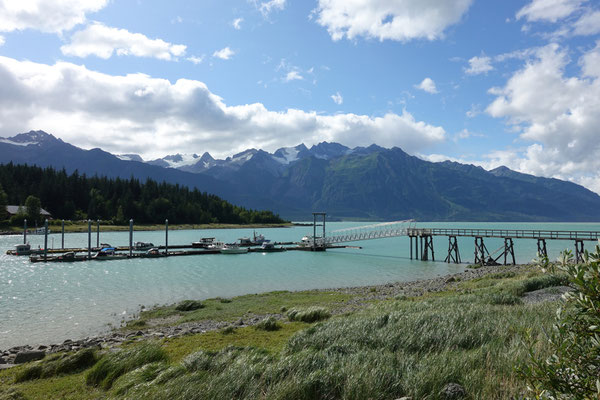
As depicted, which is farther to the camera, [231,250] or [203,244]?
[203,244]

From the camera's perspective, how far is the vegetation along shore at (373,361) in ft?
14.2

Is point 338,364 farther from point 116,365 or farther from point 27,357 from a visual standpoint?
point 27,357

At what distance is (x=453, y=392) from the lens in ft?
24.6

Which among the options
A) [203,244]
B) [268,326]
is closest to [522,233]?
[268,326]

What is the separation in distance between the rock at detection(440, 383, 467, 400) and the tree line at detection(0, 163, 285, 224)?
145358 millimetres

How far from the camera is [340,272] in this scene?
5000cm

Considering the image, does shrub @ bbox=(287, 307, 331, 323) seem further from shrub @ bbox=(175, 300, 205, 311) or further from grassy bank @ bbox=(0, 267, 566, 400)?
shrub @ bbox=(175, 300, 205, 311)

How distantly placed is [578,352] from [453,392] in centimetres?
391

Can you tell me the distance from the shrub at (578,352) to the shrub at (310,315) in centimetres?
1636

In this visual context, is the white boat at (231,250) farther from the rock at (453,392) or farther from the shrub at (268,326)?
the rock at (453,392)

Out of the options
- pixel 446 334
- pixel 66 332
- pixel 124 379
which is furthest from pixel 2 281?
pixel 446 334

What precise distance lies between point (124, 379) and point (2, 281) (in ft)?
131

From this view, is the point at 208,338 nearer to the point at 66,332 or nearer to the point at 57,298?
the point at 66,332

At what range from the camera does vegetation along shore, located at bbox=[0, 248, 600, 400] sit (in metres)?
4.33
